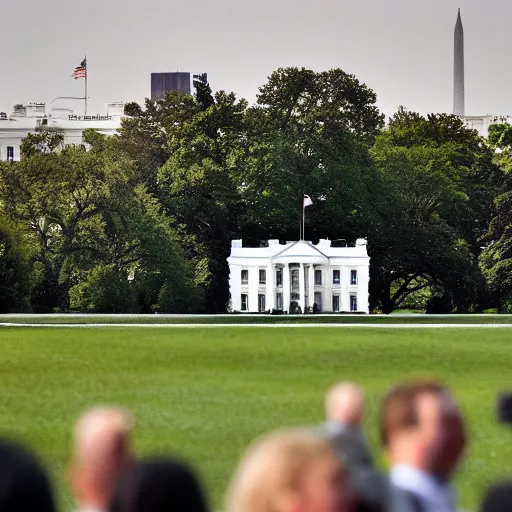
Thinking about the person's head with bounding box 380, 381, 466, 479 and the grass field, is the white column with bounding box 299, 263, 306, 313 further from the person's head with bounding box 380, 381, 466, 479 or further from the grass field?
the person's head with bounding box 380, 381, 466, 479

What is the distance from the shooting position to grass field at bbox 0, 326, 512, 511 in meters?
23.8

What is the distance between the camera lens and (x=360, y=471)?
5.59 meters

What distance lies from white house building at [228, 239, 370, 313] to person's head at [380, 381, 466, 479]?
11303cm

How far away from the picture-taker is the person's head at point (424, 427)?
5109mm

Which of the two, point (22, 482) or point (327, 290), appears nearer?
point (22, 482)

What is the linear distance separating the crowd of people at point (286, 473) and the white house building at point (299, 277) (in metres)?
113

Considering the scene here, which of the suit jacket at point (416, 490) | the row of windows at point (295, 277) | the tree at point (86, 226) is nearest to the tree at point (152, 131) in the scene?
the tree at point (86, 226)

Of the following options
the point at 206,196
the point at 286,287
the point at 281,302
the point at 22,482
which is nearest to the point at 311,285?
the point at 286,287

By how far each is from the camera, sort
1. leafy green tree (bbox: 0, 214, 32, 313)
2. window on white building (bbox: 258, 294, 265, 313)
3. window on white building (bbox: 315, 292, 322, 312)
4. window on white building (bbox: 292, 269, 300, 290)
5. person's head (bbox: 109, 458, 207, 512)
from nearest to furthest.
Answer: person's head (bbox: 109, 458, 207, 512)
leafy green tree (bbox: 0, 214, 32, 313)
window on white building (bbox: 292, 269, 300, 290)
window on white building (bbox: 258, 294, 265, 313)
window on white building (bbox: 315, 292, 322, 312)

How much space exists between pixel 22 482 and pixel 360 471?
1.61m

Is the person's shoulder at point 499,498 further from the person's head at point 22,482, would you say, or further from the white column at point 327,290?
the white column at point 327,290

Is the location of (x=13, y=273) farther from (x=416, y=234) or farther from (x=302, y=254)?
(x=416, y=234)

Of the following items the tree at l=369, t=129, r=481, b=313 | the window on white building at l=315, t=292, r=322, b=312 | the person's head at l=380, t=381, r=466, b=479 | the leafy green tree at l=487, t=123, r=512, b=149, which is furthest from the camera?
the window on white building at l=315, t=292, r=322, b=312

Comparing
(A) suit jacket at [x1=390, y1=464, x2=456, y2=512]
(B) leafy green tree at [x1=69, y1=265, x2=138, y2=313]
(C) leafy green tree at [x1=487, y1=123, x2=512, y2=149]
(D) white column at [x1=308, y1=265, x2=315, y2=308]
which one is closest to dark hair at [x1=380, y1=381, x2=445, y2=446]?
(A) suit jacket at [x1=390, y1=464, x2=456, y2=512]
